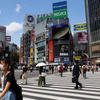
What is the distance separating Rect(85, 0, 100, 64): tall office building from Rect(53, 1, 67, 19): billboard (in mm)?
9333

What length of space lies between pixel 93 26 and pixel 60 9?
54.6ft

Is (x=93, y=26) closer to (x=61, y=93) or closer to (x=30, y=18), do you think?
(x=61, y=93)

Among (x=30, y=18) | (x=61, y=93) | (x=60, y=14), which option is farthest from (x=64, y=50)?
(x=61, y=93)

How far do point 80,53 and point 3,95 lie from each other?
351 ft

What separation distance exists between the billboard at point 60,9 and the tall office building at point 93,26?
9333mm

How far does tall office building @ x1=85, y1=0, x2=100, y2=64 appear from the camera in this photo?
6244 cm

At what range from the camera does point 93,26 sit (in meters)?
65.1

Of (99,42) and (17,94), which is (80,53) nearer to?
(99,42)

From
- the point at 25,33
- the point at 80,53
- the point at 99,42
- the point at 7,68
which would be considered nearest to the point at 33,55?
the point at 25,33

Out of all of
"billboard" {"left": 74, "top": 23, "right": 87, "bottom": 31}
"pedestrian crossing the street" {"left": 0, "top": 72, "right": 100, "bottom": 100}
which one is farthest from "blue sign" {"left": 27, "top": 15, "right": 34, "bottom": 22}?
"pedestrian crossing the street" {"left": 0, "top": 72, "right": 100, "bottom": 100}

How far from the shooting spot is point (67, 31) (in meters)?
73.7

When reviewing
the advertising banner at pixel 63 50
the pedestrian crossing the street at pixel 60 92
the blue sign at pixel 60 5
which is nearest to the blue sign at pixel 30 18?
the blue sign at pixel 60 5

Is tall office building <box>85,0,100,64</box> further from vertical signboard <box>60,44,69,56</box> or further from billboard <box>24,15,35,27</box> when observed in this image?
billboard <box>24,15,35,27</box>

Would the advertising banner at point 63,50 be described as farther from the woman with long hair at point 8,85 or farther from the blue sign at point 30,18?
the woman with long hair at point 8,85
